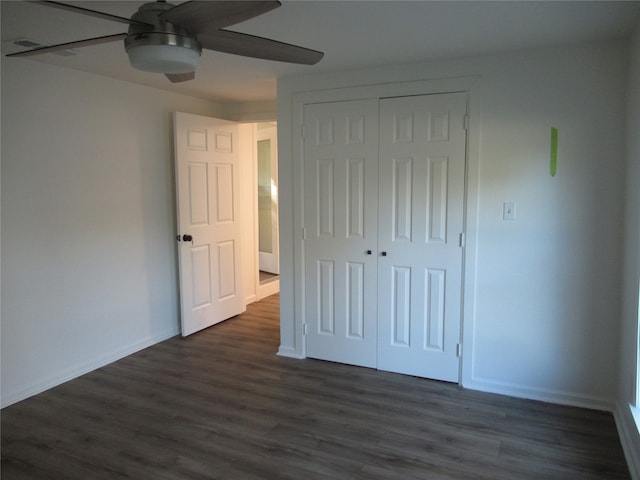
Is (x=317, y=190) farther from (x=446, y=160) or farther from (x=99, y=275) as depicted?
(x=99, y=275)

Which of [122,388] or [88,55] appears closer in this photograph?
[88,55]

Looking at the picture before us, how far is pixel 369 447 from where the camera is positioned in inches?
99.7

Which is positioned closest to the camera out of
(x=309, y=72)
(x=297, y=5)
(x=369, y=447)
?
(x=297, y=5)

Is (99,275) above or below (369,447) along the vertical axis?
above

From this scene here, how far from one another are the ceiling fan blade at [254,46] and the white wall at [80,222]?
1.89 meters

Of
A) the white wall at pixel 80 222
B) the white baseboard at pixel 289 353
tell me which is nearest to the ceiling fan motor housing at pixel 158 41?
the white wall at pixel 80 222

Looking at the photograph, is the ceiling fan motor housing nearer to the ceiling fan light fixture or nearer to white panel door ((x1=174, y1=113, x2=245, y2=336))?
the ceiling fan light fixture

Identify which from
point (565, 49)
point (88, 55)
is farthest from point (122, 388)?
point (565, 49)

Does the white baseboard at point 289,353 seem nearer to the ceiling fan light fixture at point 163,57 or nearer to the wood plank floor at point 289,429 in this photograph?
the wood plank floor at point 289,429

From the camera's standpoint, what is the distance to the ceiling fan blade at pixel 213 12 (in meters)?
1.49

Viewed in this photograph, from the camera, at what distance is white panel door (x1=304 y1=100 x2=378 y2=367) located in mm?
3453

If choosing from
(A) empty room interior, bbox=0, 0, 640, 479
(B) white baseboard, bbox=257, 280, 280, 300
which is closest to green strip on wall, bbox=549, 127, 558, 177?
(A) empty room interior, bbox=0, 0, 640, 479

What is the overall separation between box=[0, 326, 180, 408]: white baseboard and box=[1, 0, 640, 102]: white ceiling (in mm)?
2173

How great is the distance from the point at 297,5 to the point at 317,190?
1627 millimetres
